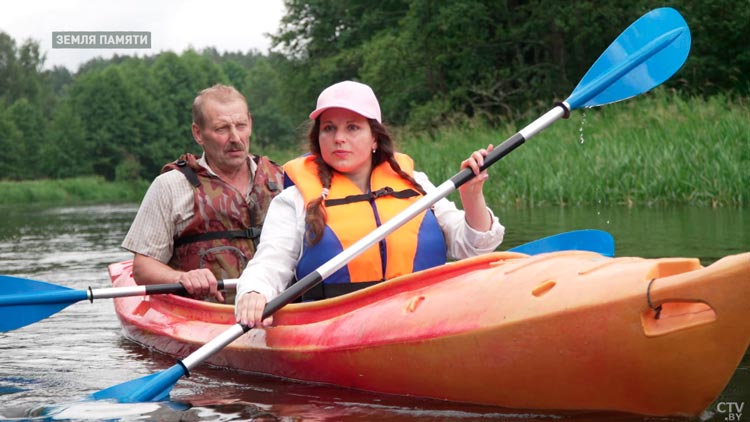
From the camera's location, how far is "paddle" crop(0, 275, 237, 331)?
14.7 ft

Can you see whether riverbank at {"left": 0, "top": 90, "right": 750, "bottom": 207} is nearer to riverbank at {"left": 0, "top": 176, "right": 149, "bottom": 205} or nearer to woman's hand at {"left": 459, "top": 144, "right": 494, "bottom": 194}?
woman's hand at {"left": 459, "top": 144, "right": 494, "bottom": 194}

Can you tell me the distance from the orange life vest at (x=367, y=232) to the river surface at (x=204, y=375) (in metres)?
0.46

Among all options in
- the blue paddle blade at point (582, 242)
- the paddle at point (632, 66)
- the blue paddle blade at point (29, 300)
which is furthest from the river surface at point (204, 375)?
the paddle at point (632, 66)

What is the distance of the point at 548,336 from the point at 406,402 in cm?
67

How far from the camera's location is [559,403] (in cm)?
305

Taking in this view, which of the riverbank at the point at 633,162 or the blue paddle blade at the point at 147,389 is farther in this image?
the riverbank at the point at 633,162

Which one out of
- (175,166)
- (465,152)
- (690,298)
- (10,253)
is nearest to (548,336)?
(690,298)

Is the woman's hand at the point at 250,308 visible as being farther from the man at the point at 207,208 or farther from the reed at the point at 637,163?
the reed at the point at 637,163

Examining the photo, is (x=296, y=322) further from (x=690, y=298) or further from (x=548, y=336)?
(x=690, y=298)

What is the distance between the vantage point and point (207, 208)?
4801mm

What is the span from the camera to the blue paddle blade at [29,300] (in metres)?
4.46

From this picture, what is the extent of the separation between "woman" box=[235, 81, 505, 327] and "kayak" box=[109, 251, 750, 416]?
196 mm

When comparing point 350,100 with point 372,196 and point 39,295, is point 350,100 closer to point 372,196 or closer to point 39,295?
point 372,196

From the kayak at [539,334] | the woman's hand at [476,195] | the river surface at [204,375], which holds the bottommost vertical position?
the river surface at [204,375]
